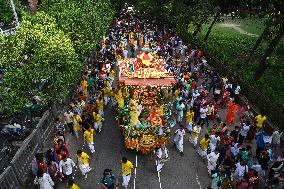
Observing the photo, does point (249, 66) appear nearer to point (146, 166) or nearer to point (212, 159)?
point (212, 159)

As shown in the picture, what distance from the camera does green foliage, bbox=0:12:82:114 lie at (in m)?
13.3

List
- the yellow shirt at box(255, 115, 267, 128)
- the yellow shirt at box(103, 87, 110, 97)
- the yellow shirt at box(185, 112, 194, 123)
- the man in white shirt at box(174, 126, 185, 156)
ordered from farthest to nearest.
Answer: the yellow shirt at box(103, 87, 110, 97) < the yellow shirt at box(185, 112, 194, 123) < the yellow shirt at box(255, 115, 267, 128) < the man in white shirt at box(174, 126, 185, 156)

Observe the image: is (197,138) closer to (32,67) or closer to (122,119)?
(122,119)

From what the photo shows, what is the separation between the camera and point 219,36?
44.9m

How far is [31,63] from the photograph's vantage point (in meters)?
13.6

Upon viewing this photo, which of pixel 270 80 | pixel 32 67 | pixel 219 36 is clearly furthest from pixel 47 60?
pixel 219 36

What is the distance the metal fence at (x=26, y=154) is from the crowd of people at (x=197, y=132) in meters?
0.44

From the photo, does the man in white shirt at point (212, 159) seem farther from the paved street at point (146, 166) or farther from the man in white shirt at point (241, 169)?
the man in white shirt at point (241, 169)

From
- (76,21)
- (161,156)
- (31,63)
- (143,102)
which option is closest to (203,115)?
(143,102)

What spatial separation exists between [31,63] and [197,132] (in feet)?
24.6

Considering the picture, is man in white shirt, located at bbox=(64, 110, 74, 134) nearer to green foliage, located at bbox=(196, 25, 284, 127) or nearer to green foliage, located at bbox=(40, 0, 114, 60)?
green foliage, located at bbox=(40, 0, 114, 60)

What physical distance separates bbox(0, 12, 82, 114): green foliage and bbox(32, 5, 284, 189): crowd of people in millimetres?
2049

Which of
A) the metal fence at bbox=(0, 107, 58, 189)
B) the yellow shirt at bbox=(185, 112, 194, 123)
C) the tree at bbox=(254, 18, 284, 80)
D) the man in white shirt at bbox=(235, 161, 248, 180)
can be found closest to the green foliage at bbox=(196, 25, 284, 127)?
the tree at bbox=(254, 18, 284, 80)

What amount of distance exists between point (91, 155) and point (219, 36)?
33774mm
